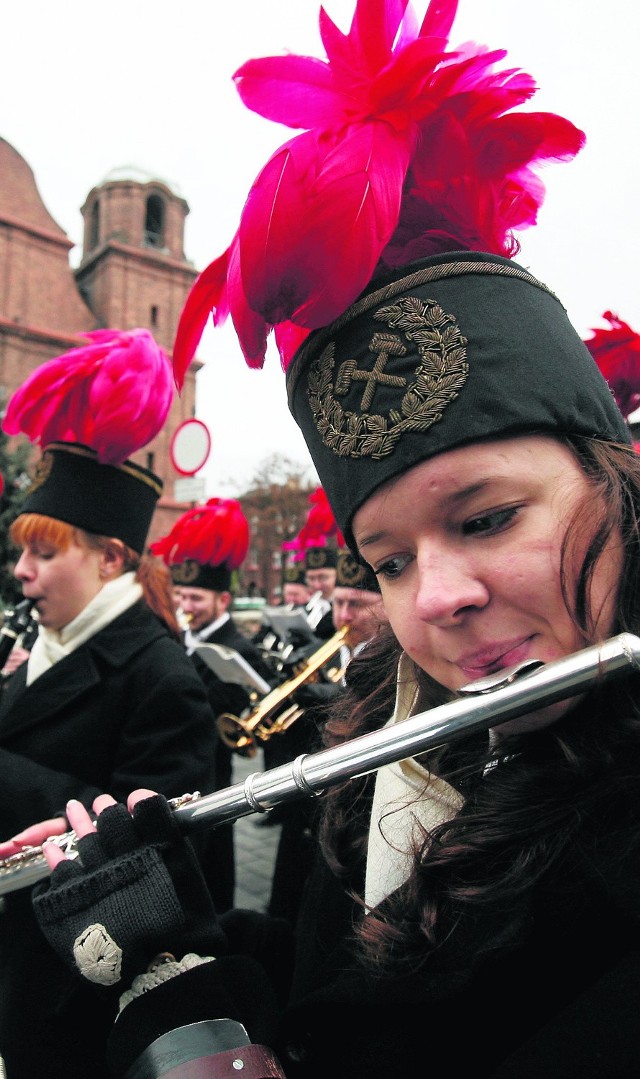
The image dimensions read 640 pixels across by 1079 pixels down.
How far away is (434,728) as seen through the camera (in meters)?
1.15

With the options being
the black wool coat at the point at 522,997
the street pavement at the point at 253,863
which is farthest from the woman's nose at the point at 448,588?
the street pavement at the point at 253,863

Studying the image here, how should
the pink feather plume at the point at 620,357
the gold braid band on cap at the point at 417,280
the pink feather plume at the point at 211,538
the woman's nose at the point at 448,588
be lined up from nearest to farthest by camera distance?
the woman's nose at the point at 448,588 → the gold braid band on cap at the point at 417,280 → the pink feather plume at the point at 620,357 → the pink feather plume at the point at 211,538

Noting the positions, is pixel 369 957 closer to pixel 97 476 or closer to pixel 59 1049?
pixel 59 1049

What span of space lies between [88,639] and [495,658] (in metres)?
2.11

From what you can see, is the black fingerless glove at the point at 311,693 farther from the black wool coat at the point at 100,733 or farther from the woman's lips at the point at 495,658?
the woman's lips at the point at 495,658

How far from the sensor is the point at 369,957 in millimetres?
1102

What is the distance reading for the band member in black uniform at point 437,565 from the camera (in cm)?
98

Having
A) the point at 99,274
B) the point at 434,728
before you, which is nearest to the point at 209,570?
the point at 434,728

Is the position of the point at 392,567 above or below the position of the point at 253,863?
above

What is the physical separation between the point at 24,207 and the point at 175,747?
4022cm

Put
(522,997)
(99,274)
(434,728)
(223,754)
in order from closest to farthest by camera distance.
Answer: (522,997) → (434,728) → (223,754) → (99,274)

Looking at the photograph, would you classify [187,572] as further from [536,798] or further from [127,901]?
[536,798]

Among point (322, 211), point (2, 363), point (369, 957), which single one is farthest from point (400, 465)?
point (2, 363)

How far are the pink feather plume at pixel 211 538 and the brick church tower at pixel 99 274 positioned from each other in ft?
88.5
